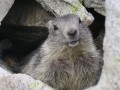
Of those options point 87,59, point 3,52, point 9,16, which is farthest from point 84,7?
point 3,52

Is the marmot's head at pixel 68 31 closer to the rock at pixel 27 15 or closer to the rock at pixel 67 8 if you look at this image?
the rock at pixel 67 8

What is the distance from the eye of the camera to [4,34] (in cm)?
829

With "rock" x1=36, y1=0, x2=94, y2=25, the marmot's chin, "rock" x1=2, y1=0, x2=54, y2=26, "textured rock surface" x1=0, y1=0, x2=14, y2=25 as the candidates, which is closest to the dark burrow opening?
"rock" x1=2, y1=0, x2=54, y2=26

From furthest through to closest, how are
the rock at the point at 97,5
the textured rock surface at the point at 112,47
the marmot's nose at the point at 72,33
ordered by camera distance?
1. the rock at the point at 97,5
2. the marmot's nose at the point at 72,33
3. the textured rock surface at the point at 112,47

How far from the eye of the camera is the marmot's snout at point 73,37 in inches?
226

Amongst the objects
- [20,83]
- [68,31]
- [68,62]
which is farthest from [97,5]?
[20,83]

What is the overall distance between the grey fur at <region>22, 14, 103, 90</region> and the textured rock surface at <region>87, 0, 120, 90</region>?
1831 mm

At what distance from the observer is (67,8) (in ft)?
23.4

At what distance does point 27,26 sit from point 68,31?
6.49 ft

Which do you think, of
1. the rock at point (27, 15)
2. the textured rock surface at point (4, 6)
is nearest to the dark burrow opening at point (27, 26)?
the rock at point (27, 15)

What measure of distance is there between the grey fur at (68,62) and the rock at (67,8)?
0.50 m

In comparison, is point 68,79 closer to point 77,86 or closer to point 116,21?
point 77,86

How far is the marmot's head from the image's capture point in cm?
580

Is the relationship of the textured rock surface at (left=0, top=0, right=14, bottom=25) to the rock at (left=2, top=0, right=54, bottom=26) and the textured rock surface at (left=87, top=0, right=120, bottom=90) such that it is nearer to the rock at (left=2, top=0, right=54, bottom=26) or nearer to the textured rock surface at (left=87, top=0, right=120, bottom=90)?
the rock at (left=2, top=0, right=54, bottom=26)
